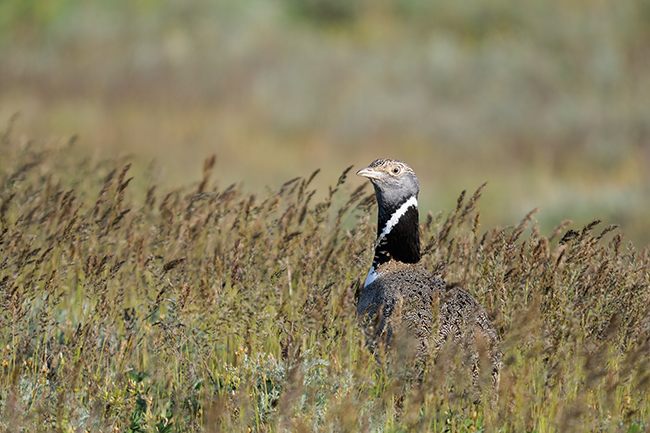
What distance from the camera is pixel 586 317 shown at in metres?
3.92

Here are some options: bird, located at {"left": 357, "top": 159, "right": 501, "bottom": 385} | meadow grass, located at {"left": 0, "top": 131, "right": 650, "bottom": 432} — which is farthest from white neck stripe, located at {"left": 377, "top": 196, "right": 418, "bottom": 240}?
meadow grass, located at {"left": 0, "top": 131, "right": 650, "bottom": 432}

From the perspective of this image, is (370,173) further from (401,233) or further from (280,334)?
(280,334)

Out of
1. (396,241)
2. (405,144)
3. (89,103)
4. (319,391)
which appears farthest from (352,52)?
(319,391)

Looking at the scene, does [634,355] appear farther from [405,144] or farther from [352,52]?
[352,52]

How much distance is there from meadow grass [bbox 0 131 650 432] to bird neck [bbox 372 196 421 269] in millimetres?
143

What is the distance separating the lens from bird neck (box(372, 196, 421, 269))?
4348mm

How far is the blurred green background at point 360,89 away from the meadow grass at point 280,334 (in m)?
7.42

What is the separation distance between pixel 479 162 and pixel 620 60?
4.93m

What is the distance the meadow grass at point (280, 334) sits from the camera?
106 inches

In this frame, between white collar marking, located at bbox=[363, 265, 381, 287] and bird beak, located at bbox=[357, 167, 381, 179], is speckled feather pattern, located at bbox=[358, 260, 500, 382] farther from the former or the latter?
bird beak, located at bbox=[357, 167, 381, 179]

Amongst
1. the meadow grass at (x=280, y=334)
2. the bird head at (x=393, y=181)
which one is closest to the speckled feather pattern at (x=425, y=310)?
the meadow grass at (x=280, y=334)

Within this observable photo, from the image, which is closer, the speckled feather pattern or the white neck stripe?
the speckled feather pattern

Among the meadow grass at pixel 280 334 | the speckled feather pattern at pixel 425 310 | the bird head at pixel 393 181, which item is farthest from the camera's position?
the bird head at pixel 393 181

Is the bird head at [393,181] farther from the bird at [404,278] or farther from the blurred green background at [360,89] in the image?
the blurred green background at [360,89]
